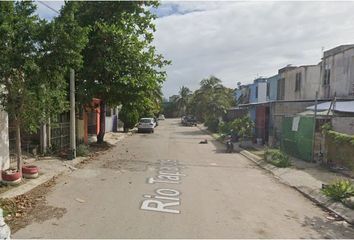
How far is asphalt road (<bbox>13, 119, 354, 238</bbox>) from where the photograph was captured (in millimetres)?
6923

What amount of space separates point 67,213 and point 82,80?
11865 millimetres

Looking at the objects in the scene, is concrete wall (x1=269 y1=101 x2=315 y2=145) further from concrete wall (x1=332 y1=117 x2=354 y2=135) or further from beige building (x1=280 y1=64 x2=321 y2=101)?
concrete wall (x1=332 y1=117 x2=354 y2=135)

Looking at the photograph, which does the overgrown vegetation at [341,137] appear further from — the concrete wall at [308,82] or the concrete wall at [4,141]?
the concrete wall at [308,82]

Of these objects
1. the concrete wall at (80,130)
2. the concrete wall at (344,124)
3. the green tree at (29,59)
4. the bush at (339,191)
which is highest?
the green tree at (29,59)

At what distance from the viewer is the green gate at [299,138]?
16656mm

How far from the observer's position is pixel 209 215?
8047mm

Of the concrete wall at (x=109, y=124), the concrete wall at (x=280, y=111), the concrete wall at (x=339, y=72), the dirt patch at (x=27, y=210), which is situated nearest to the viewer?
the dirt patch at (x=27, y=210)

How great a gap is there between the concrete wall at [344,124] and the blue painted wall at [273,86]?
1896cm

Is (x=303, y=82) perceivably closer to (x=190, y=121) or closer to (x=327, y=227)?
(x=327, y=227)

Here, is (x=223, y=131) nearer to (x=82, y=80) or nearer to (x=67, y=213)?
(x=82, y=80)

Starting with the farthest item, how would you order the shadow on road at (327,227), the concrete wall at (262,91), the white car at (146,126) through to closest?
1. the concrete wall at (262,91)
2. the white car at (146,126)
3. the shadow on road at (327,227)

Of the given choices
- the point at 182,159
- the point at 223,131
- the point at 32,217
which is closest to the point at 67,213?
the point at 32,217

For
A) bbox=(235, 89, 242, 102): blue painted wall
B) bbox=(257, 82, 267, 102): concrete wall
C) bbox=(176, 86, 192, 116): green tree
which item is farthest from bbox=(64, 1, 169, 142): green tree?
bbox=(176, 86, 192, 116): green tree

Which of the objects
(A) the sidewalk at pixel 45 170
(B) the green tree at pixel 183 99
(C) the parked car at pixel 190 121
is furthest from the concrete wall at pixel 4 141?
(B) the green tree at pixel 183 99
